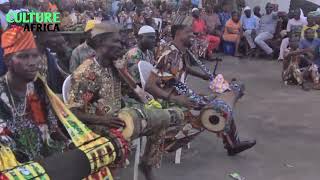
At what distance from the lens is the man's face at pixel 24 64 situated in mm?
3355

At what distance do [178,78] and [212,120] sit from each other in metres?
0.68

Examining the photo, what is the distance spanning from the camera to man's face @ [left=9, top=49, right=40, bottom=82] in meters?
3.36

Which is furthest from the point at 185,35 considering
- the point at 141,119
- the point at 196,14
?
the point at 196,14

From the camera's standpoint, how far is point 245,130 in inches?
287

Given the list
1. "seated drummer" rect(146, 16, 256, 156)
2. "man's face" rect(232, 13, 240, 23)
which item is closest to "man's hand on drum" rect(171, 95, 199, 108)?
"seated drummer" rect(146, 16, 256, 156)

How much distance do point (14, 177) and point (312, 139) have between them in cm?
494

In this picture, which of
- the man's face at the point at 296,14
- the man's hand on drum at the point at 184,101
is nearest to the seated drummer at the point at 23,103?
the man's hand on drum at the point at 184,101

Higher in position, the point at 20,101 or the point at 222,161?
the point at 20,101

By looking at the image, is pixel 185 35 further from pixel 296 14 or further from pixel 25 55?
pixel 296 14

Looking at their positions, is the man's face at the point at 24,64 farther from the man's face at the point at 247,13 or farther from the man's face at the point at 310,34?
the man's face at the point at 247,13

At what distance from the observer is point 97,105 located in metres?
4.19

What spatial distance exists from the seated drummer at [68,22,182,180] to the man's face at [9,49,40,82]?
22.3 inches

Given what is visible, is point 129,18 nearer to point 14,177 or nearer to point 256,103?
point 256,103

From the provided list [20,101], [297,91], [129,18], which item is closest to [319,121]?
[297,91]
